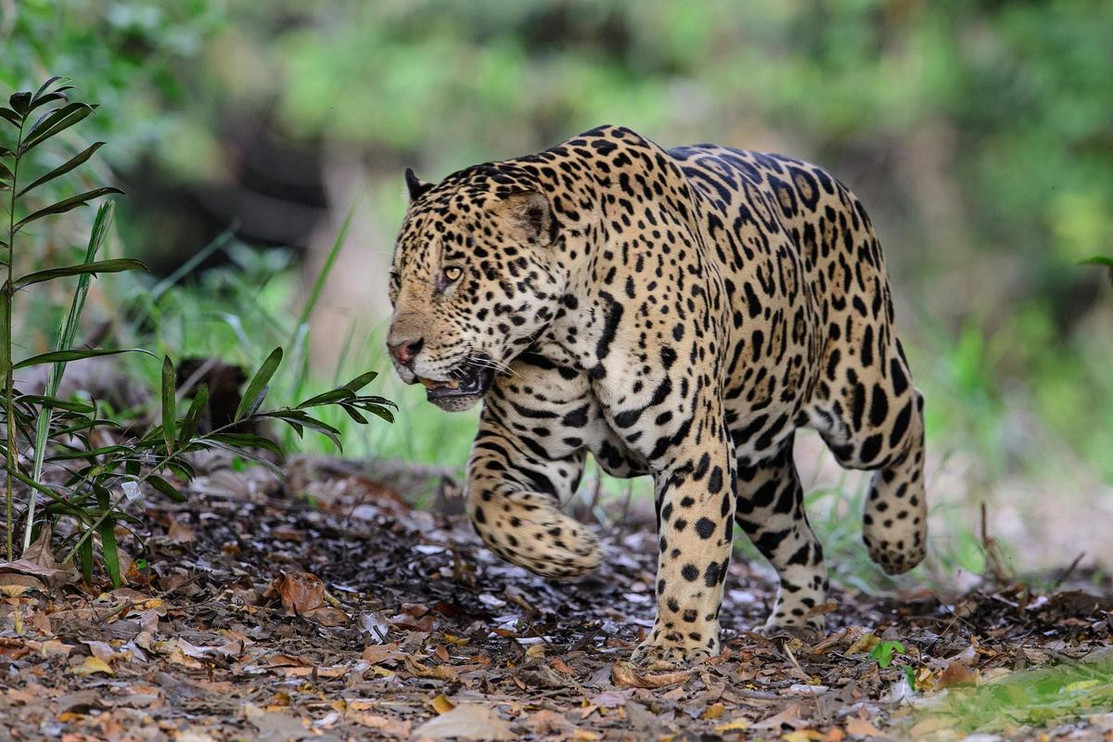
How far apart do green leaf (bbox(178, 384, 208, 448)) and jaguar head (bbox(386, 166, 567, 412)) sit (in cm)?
70

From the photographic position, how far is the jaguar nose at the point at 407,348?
4.47 m

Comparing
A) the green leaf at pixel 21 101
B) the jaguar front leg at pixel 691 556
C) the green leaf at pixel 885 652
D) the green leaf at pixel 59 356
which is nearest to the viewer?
the green leaf at pixel 21 101

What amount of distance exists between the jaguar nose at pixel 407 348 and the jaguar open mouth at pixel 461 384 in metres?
0.10

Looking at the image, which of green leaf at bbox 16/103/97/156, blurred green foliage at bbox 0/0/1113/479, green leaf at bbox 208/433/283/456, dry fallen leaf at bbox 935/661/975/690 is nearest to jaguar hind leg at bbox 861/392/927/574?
dry fallen leaf at bbox 935/661/975/690

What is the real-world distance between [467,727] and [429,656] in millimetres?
880

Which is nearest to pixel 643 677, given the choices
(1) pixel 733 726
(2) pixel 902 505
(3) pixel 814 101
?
(1) pixel 733 726

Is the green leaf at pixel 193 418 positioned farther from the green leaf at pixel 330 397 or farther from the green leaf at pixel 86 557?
the green leaf at pixel 86 557

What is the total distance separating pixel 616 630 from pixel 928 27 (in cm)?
1346

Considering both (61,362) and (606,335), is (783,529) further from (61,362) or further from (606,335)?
(61,362)

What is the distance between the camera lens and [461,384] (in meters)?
4.62

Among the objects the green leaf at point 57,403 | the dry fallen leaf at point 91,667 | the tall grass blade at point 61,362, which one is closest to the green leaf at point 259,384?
the green leaf at point 57,403

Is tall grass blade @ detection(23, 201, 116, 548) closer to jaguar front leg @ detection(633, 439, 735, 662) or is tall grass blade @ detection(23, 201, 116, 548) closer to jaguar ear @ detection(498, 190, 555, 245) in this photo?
jaguar ear @ detection(498, 190, 555, 245)

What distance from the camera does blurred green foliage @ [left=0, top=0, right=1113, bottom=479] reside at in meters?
16.9

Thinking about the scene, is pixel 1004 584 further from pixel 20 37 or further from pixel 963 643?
pixel 20 37
